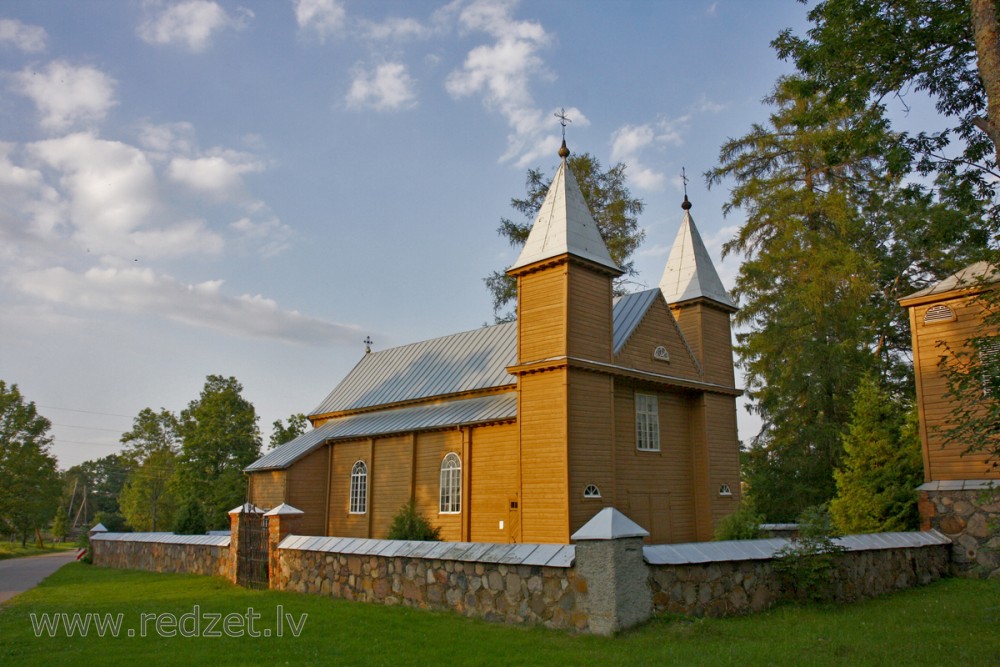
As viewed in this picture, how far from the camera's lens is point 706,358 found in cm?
2138

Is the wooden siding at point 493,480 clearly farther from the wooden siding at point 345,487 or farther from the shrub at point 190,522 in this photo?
the shrub at point 190,522

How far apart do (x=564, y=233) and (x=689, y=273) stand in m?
6.19

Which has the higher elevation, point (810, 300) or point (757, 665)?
point (810, 300)

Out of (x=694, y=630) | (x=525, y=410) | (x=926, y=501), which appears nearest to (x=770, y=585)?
(x=694, y=630)

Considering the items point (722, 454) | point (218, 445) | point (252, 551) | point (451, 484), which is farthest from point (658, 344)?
point (218, 445)

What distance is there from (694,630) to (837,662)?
1.80m

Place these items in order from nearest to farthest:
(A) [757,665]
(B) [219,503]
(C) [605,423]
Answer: (A) [757,665] < (C) [605,423] < (B) [219,503]

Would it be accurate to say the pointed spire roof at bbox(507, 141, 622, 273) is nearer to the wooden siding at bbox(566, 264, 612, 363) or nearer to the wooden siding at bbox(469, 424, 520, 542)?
the wooden siding at bbox(566, 264, 612, 363)

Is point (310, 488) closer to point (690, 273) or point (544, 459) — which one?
point (544, 459)

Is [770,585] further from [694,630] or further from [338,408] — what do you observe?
[338,408]

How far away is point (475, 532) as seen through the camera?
776 inches

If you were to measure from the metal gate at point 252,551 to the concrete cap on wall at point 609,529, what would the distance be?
862cm

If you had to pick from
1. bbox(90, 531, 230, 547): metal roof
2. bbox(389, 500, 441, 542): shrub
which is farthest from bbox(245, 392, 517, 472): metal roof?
bbox(90, 531, 230, 547): metal roof

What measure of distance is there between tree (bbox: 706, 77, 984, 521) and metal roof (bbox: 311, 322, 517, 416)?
10.2 meters
